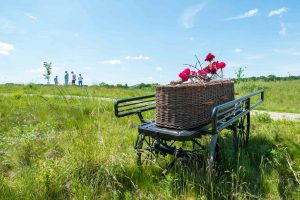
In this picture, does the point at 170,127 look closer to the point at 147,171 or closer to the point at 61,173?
the point at 147,171

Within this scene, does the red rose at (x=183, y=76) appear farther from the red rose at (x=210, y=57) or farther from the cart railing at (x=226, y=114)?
the red rose at (x=210, y=57)

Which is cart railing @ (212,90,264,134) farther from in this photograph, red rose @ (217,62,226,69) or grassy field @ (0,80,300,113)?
grassy field @ (0,80,300,113)

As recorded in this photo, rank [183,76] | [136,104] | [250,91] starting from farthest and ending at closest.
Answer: [250,91] < [136,104] < [183,76]

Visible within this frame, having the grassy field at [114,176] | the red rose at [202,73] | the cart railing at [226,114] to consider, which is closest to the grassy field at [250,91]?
the grassy field at [114,176]

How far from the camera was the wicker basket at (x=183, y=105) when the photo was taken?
275 cm

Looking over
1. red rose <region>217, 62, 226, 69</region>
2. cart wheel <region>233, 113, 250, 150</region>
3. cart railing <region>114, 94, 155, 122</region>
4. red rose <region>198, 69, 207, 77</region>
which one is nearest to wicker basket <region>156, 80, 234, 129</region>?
red rose <region>198, 69, 207, 77</region>

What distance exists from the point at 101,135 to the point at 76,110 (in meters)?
0.54

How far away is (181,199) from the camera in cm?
247

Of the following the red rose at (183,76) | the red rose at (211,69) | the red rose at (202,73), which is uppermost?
the red rose at (211,69)

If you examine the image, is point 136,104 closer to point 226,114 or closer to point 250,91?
point 226,114

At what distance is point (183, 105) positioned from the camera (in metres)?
2.75

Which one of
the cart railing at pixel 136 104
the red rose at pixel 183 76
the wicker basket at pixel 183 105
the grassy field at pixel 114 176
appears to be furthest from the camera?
the cart railing at pixel 136 104

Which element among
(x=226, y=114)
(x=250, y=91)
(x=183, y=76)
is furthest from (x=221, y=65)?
(x=250, y=91)

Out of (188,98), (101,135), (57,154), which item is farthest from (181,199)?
(57,154)
